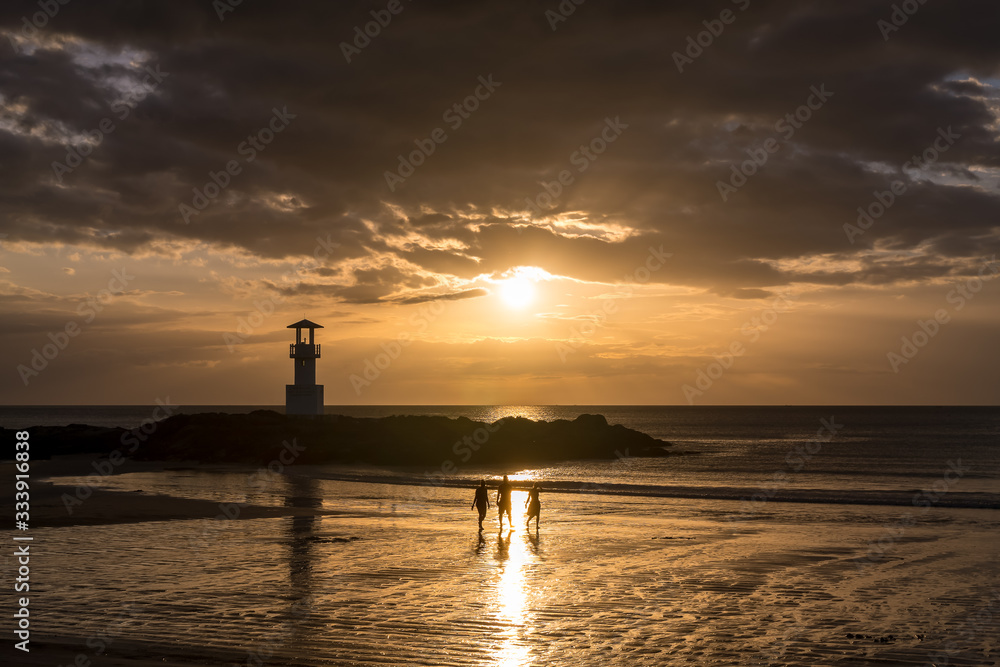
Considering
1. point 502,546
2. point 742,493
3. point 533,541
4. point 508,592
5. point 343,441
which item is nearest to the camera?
point 508,592

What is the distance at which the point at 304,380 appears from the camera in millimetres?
64188

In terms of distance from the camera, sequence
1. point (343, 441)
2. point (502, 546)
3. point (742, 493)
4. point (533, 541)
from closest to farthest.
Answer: point (502, 546) → point (533, 541) → point (742, 493) → point (343, 441)

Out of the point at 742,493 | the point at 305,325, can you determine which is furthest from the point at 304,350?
the point at 742,493

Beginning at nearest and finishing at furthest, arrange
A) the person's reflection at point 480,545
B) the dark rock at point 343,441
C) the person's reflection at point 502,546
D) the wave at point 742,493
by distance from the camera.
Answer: the person's reflection at point 502,546, the person's reflection at point 480,545, the wave at point 742,493, the dark rock at point 343,441

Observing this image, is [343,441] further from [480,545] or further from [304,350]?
[480,545]

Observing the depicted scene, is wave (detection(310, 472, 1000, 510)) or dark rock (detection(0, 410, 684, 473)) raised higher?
dark rock (detection(0, 410, 684, 473))

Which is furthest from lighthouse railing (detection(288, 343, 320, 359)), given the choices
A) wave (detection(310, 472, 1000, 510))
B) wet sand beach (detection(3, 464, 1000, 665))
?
wet sand beach (detection(3, 464, 1000, 665))

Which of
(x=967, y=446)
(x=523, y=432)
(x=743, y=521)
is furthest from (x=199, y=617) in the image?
(x=967, y=446)

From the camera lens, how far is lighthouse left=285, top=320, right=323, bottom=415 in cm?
6219

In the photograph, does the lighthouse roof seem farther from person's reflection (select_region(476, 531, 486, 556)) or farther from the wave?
person's reflection (select_region(476, 531, 486, 556))

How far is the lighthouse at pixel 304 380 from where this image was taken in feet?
204

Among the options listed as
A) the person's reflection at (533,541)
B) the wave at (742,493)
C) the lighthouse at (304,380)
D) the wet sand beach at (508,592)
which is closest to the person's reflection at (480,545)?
the wet sand beach at (508,592)

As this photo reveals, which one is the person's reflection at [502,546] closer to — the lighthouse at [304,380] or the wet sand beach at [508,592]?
the wet sand beach at [508,592]

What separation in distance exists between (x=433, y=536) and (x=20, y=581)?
10683 millimetres
